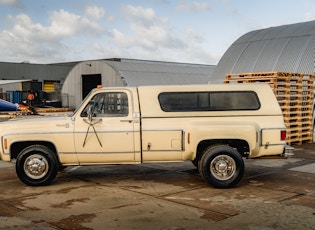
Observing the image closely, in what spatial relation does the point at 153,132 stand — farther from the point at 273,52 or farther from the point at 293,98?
the point at 273,52

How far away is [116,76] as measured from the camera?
35094 mm

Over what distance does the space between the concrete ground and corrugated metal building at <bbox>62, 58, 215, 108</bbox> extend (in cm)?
2553

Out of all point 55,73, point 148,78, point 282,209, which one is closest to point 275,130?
point 282,209

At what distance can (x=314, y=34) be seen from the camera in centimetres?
2031

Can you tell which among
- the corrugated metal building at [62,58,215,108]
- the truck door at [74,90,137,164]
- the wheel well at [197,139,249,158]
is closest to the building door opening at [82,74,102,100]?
the corrugated metal building at [62,58,215,108]

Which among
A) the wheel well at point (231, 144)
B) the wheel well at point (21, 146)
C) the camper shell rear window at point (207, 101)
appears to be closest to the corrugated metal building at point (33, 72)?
the wheel well at point (21, 146)

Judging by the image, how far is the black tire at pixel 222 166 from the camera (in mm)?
8094

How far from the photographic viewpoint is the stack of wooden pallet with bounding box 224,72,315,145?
47.4 feet

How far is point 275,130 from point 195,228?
3.47 meters

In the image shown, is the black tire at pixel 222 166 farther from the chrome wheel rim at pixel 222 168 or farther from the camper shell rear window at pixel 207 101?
the camper shell rear window at pixel 207 101

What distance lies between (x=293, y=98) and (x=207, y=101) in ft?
27.3

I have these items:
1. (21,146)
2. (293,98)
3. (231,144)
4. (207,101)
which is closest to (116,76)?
(293,98)

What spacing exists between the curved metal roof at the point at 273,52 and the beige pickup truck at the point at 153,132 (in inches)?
462

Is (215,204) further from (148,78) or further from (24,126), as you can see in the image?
(148,78)
